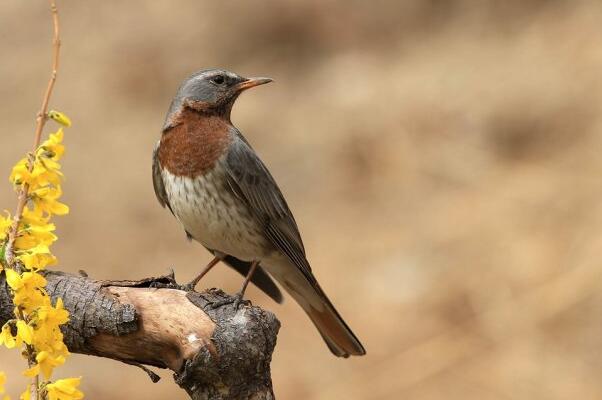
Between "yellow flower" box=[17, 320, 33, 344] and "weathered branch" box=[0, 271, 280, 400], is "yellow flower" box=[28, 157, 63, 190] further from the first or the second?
"weathered branch" box=[0, 271, 280, 400]

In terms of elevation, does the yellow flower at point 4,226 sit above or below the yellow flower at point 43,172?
below

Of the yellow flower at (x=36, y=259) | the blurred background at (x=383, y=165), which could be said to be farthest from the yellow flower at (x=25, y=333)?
the blurred background at (x=383, y=165)

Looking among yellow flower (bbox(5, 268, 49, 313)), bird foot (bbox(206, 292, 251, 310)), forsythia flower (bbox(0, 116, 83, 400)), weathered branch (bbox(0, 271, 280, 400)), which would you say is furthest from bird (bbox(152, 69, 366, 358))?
yellow flower (bbox(5, 268, 49, 313))

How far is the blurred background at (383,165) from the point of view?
8523 millimetres

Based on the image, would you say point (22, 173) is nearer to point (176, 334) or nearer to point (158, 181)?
point (176, 334)

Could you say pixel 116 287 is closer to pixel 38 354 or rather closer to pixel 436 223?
pixel 38 354

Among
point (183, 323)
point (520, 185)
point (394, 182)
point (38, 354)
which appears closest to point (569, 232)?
point (520, 185)

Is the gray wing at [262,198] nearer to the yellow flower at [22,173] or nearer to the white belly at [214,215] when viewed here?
the white belly at [214,215]

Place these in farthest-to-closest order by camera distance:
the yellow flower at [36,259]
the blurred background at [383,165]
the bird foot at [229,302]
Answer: the blurred background at [383,165] → the bird foot at [229,302] → the yellow flower at [36,259]

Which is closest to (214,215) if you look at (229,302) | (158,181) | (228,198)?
(228,198)

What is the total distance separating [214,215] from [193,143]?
16.5 inches

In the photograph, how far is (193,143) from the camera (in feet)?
18.3

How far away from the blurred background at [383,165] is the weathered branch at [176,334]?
4538 millimetres

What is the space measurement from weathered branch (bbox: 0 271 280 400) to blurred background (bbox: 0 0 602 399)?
14.9ft
